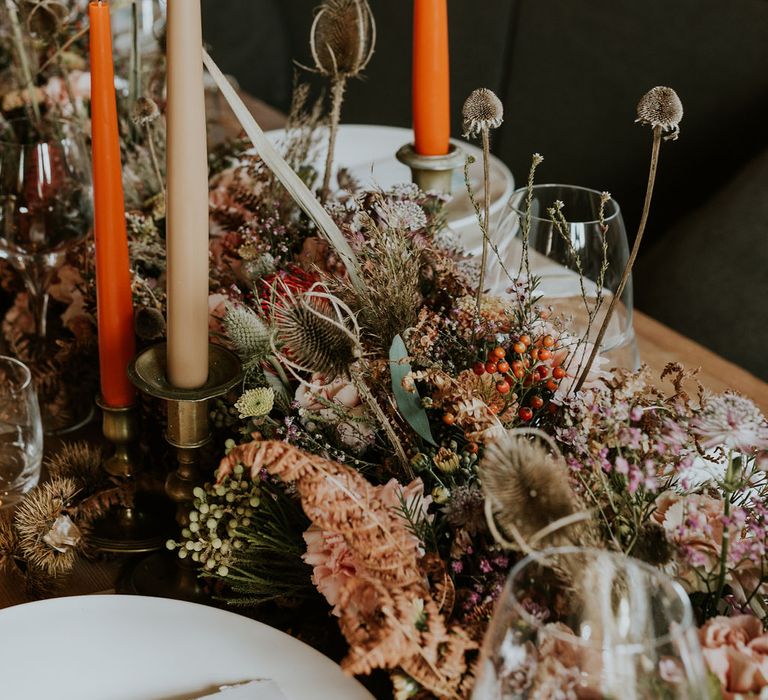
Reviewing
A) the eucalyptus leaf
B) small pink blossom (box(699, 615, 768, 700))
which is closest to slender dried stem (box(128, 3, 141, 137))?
the eucalyptus leaf

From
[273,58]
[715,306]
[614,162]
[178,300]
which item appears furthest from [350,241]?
[273,58]

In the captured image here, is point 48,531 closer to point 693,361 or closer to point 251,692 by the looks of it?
point 251,692

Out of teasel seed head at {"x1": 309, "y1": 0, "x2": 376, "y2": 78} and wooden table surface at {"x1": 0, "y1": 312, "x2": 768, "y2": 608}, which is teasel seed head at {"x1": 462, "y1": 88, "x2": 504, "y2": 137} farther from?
wooden table surface at {"x1": 0, "y1": 312, "x2": 768, "y2": 608}

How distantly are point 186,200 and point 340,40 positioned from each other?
28 cm

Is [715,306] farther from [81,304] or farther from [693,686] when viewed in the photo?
[693,686]

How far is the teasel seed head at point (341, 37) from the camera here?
74 cm

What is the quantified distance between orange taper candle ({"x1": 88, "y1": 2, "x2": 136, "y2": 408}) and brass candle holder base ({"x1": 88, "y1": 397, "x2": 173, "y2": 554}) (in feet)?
0.05

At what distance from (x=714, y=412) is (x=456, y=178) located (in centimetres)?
65

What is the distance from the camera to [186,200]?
54cm

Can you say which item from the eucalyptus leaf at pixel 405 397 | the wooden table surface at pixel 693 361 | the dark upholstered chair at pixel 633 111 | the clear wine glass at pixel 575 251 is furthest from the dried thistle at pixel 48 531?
the dark upholstered chair at pixel 633 111

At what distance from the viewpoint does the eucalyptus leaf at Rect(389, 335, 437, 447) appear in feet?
1.86

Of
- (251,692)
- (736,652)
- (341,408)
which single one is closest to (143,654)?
(251,692)

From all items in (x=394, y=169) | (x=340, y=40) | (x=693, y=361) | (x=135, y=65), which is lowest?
(x=693, y=361)

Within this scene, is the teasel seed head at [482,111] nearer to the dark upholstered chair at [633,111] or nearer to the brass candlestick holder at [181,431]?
the brass candlestick holder at [181,431]
